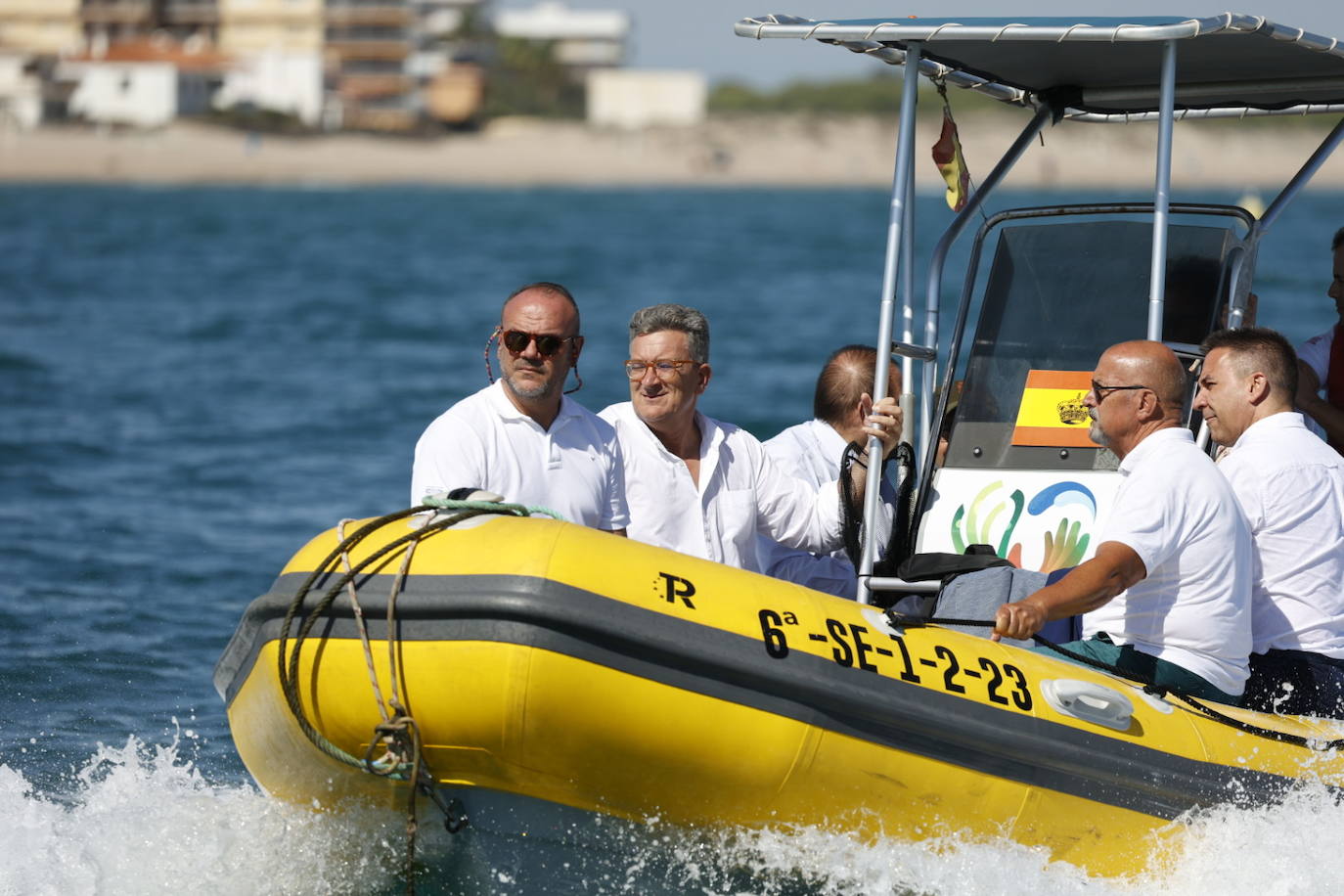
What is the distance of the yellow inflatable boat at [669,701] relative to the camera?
12.2 feet

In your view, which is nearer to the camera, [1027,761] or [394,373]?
[1027,761]

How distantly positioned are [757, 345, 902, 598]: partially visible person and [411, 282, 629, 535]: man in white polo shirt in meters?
1.07

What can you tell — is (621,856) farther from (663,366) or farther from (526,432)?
(663,366)

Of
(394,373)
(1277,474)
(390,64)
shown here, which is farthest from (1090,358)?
(390,64)

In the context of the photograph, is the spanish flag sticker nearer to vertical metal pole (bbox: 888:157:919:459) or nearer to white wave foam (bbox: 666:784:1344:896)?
vertical metal pole (bbox: 888:157:919:459)

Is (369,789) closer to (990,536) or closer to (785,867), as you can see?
(785,867)

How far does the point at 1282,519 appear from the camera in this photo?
4.57 m

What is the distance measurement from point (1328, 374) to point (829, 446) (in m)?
1.76

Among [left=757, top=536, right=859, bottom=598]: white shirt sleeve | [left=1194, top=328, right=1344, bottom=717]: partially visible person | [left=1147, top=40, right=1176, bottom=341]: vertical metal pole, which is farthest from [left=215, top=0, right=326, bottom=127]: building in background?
[left=1194, top=328, right=1344, bottom=717]: partially visible person

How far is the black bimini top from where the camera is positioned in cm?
477

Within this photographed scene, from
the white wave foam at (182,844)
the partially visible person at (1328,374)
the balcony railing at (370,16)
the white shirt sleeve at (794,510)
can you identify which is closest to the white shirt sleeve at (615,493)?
the white shirt sleeve at (794,510)

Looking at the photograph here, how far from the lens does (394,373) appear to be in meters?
18.0

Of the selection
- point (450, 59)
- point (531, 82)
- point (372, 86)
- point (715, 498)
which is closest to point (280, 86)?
point (372, 86)

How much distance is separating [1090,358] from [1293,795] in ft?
5.34
